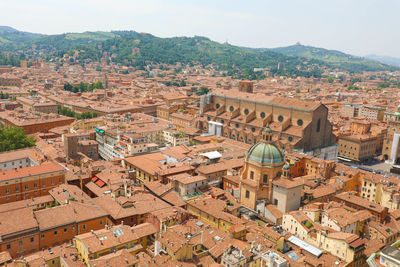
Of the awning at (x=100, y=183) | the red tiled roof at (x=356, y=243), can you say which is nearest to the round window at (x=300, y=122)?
the red tiled roof at (x=356, y=243)

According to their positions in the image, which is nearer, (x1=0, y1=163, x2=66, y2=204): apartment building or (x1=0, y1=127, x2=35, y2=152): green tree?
(x1=0, y1=163, x2=66, y2=204): apartment building

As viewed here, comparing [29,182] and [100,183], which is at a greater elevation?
[29,182]

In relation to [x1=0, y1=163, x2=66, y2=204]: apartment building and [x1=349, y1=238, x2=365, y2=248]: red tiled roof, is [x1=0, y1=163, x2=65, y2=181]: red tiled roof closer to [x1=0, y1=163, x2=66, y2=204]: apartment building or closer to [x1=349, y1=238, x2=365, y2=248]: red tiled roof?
[x1=0, y1=163, x2=66, y2=204]: apartment building

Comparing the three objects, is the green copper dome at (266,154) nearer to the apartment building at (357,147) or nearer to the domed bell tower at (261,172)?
the domed bell tower at (261,172)

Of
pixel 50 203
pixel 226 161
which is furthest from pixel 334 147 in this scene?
pixel 50 203

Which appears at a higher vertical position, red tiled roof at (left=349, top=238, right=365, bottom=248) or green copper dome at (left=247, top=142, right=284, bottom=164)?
green copper dome at (left=247, top=142, right=284, bottom=164)

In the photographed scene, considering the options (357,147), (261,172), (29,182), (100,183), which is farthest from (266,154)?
(357,147)

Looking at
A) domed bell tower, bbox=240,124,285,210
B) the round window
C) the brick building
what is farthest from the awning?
the round window

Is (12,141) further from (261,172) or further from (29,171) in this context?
(261,172)
